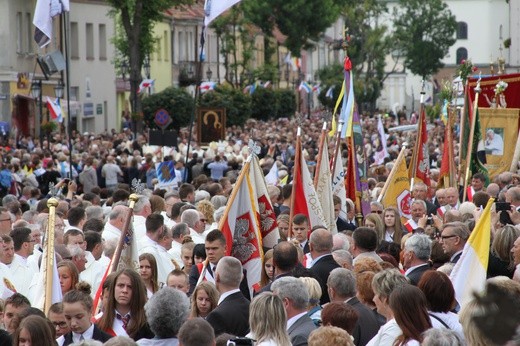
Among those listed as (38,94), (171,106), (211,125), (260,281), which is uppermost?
(38,94)

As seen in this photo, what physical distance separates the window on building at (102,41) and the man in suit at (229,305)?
54.9 metres

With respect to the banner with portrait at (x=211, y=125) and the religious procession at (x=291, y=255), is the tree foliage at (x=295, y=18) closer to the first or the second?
the banner with portrait at (x=211, y=125)

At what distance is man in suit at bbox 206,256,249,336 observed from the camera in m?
8.76

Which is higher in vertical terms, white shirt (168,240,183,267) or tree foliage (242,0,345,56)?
tree foliage (242,0,345,56)

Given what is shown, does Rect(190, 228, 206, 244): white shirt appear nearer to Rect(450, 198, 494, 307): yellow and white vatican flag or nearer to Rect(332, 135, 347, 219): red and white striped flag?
Rect(332, 135, 347, 219): red and white striped flag

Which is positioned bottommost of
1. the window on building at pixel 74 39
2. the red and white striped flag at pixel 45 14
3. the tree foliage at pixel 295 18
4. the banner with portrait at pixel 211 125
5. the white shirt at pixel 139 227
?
the white shirt at pixel 139 227

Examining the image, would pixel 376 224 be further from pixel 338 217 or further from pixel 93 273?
pixel 93 273

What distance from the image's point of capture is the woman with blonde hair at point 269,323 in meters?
7.31

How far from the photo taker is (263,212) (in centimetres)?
1233

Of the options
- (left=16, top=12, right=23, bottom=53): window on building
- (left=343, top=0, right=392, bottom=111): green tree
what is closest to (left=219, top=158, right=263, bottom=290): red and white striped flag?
(left=16, top=12, right=23, bottom=53): window on building

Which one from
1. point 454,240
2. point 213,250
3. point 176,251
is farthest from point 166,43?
point 213,250

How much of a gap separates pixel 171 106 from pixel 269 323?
4654cm

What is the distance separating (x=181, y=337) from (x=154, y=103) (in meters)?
47.6

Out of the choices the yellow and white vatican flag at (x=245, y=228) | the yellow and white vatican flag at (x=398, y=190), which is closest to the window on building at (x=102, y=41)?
the yellow and white vatican flag at (x=398, y=190)
